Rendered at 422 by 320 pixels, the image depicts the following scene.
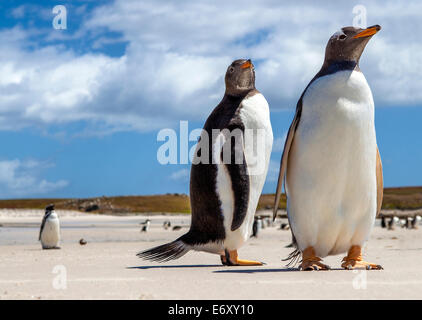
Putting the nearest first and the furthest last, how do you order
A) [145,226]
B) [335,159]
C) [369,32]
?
[335,159] < [369,32] < [145,226]

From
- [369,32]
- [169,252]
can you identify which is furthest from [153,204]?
[369,32]

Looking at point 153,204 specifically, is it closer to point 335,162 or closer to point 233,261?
Answer: point 233,261

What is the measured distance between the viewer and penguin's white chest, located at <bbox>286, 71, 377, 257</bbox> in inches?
262

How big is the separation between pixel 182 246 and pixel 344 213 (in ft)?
8.37

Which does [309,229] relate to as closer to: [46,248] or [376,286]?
[376,286]

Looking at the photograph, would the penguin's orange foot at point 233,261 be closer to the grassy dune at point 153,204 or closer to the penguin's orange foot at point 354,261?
the penguin's orange foot at point 354,261

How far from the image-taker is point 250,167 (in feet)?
27.0

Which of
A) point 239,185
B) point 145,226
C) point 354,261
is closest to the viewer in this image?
point 354,261

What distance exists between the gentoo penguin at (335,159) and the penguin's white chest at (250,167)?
123 cm

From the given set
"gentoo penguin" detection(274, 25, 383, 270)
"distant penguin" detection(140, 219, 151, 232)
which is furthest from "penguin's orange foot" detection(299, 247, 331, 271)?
"distant penguin" detection(140, 219, 151, 232)

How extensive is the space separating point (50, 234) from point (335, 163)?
10.00 metres

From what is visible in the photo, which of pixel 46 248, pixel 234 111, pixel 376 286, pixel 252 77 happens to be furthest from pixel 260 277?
pixel 46 248

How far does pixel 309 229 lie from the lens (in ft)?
22.5
